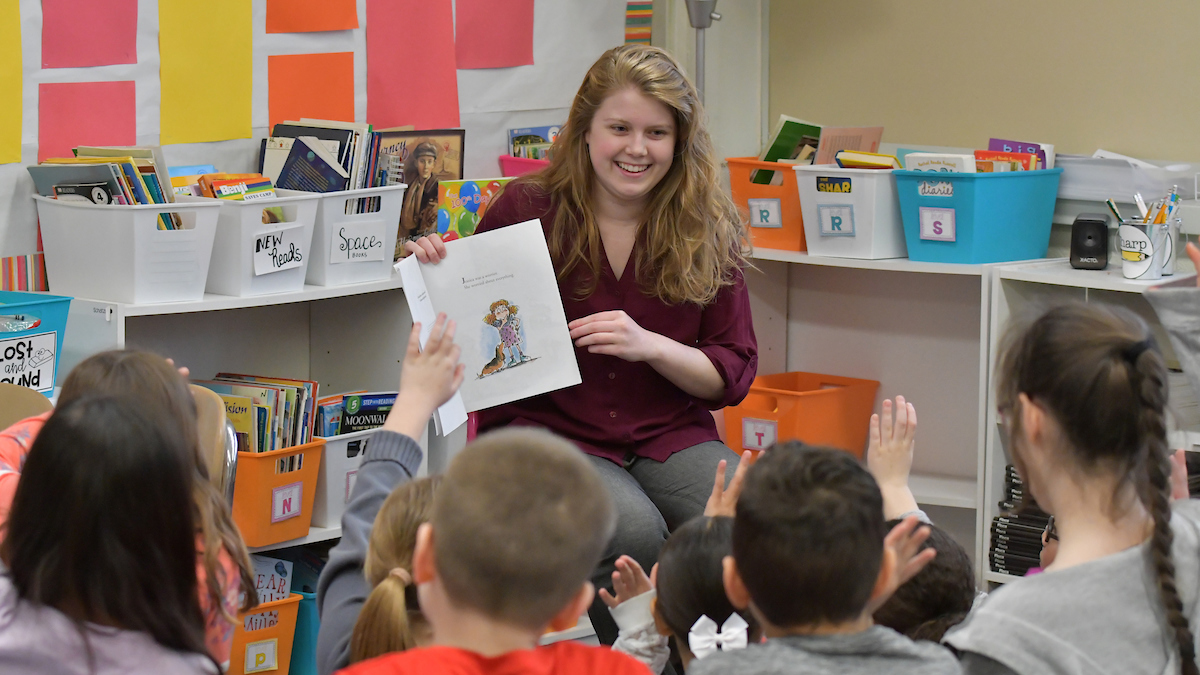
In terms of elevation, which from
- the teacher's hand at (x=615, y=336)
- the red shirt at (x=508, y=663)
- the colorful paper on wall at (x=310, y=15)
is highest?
the colorful paper on wall at (x=310, y=15)

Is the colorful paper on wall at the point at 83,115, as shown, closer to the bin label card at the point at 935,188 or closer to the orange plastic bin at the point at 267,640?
the orange plastic bin at the point at 267,640

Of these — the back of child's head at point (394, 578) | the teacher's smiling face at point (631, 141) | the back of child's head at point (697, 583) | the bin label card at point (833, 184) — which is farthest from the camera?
the bin label card at point (833, 184)

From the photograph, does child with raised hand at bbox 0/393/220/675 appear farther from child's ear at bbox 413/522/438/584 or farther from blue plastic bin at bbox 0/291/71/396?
blue plastic bin at bbox 0/291/71/396

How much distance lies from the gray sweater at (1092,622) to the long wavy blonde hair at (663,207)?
1057 millimetres

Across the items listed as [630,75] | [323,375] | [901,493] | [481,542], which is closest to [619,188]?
[630,75]

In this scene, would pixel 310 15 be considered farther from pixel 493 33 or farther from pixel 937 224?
pixel 937 224

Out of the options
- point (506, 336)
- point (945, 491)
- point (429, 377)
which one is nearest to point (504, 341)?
point (506, 336)

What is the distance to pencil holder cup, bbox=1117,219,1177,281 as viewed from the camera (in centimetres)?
247

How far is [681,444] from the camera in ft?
6.93

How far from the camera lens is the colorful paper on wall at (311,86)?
263 centimetres

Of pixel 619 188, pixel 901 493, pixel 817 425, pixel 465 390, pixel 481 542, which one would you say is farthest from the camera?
pixel 817 425

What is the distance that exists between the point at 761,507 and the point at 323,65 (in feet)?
6.38

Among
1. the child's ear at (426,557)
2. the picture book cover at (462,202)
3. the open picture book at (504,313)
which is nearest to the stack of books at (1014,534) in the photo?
the open picture book at (504,313)

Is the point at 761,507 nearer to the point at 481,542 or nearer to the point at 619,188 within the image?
the point at 481,542
